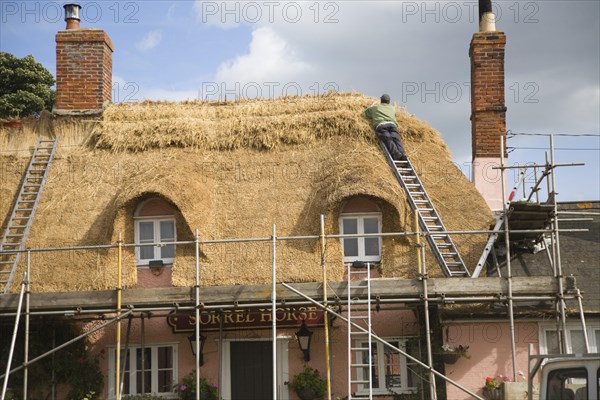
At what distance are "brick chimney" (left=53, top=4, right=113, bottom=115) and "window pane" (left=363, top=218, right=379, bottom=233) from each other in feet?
21.7

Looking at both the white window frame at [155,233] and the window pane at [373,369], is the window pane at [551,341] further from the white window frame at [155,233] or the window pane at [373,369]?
the white window frame at [155,233]

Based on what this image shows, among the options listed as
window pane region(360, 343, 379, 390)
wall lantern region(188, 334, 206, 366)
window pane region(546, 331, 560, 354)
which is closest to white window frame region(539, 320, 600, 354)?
window pane region(546, 331, 560, 354)

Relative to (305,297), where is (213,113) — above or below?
above

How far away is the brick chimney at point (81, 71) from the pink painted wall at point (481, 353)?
9193mm

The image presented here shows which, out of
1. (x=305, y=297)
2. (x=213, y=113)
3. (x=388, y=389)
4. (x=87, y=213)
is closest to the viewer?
(x=305, y=297)

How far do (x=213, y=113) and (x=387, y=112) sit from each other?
12.8 feet

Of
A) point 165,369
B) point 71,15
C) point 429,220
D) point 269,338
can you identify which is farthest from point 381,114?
point 71,15

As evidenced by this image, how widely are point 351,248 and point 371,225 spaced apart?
58 centimetres

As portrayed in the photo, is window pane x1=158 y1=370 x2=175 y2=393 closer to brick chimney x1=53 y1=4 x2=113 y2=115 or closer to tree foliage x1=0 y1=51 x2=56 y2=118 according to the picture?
brick chimney x1=53 y1=4 x2=113 y2=115

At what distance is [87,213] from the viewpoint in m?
18.5

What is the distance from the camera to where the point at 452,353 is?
16.5 m

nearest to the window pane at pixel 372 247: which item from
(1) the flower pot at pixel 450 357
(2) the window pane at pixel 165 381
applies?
(1) the flower pot at pixel 450 357

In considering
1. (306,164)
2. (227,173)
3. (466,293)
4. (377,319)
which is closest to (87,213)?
(227,173)

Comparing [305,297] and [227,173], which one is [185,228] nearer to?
[227,173]
